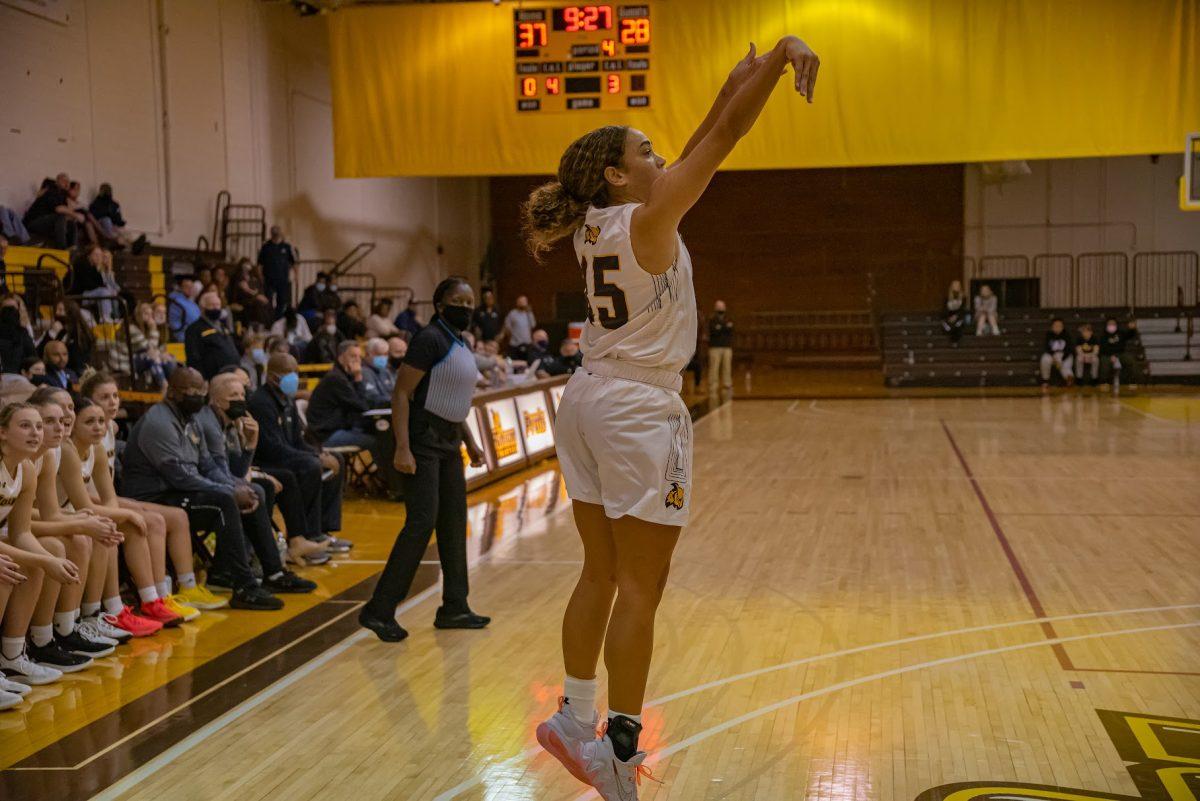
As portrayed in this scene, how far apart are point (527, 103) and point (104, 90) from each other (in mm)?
5430

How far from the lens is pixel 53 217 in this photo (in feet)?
46.8

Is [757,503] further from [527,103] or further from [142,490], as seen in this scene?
[527,103]

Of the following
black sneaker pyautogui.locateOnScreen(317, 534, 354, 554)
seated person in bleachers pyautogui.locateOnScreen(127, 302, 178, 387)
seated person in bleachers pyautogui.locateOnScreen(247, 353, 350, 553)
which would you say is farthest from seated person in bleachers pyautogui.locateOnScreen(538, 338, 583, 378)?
seated person in bleachers pyautogui.locateOnScreen(247, 353, 350, 553)

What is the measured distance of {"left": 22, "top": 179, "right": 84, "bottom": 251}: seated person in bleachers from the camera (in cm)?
1427

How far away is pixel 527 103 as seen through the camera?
1599cm

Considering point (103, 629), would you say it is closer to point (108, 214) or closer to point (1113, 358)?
point (108, 214)

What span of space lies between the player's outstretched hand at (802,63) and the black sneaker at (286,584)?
16.2 ft

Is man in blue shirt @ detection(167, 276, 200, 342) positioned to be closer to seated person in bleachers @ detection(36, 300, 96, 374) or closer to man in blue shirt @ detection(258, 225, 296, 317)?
seated person in bleachers @ detection(36, 300, 96, 374)

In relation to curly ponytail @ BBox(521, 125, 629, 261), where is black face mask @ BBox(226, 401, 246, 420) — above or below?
below

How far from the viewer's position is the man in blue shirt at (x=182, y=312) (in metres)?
15.1

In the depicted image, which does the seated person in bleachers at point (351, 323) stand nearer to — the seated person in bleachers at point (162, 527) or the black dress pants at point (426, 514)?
the seated person in bleachers at point (162, 527)

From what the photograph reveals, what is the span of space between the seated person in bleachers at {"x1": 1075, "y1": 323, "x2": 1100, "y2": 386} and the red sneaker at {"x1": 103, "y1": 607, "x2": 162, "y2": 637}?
20397mm

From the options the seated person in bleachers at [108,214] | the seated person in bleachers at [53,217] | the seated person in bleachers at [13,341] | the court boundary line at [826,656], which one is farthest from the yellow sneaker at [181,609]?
the seated person in bleachers at [108,214]

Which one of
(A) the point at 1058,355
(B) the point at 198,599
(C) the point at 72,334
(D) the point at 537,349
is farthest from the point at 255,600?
(A) the point at 1058,355
